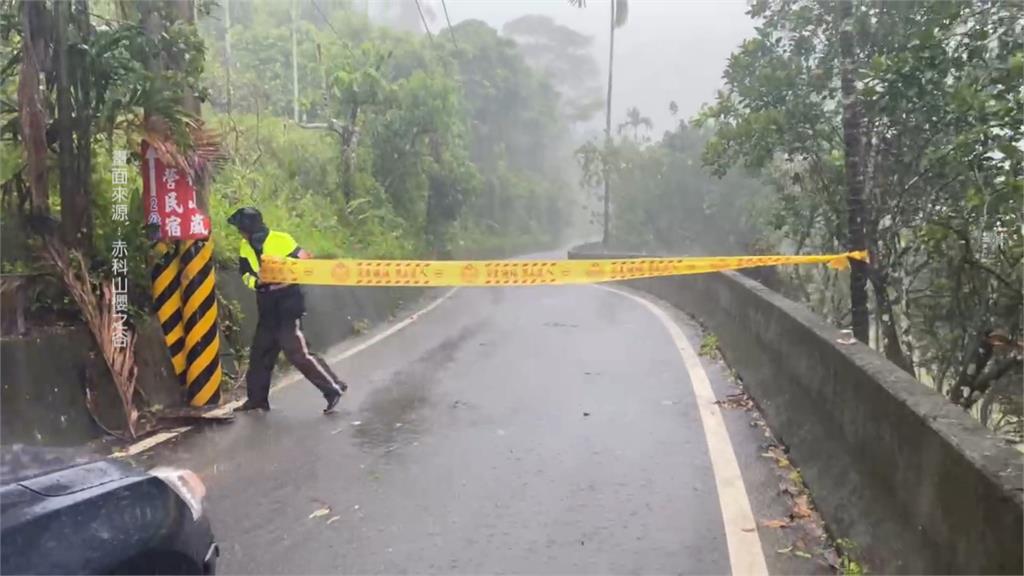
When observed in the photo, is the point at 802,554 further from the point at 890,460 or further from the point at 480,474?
the point at 480,474

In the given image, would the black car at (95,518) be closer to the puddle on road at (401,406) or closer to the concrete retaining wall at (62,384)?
the concrete retaining wall at (62,384)

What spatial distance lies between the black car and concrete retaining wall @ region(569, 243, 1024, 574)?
241 centimetres

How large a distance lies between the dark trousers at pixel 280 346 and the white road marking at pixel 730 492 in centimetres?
312

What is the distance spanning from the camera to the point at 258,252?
24.4ft

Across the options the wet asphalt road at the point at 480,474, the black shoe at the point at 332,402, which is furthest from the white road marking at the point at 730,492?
the black shoe at the point at 332,402

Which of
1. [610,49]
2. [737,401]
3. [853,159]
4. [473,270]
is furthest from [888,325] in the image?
[610,49]

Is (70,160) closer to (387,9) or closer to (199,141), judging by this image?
(199,141)

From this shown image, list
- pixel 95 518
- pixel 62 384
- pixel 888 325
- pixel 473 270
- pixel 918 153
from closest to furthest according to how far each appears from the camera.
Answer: pixel 95 518 < pixel 62 384 < pixel 473 270 < pixel 918 153 < pixel 888 325

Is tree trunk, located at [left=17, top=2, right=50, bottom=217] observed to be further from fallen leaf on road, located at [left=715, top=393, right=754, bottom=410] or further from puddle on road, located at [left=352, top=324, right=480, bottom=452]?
fallen leaf on road, located at [left=715, top=393, right=754, bottom=410]

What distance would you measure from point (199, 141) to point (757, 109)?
24.8 ft

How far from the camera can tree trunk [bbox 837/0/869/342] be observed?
28.4 ft

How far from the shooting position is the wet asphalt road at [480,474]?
4633 millimetres

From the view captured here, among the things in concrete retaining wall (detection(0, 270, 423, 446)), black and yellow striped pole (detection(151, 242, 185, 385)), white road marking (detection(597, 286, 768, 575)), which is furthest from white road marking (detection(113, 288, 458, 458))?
white road marking (detection(597, 286, 768, 575))

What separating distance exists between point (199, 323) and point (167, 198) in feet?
3.55
